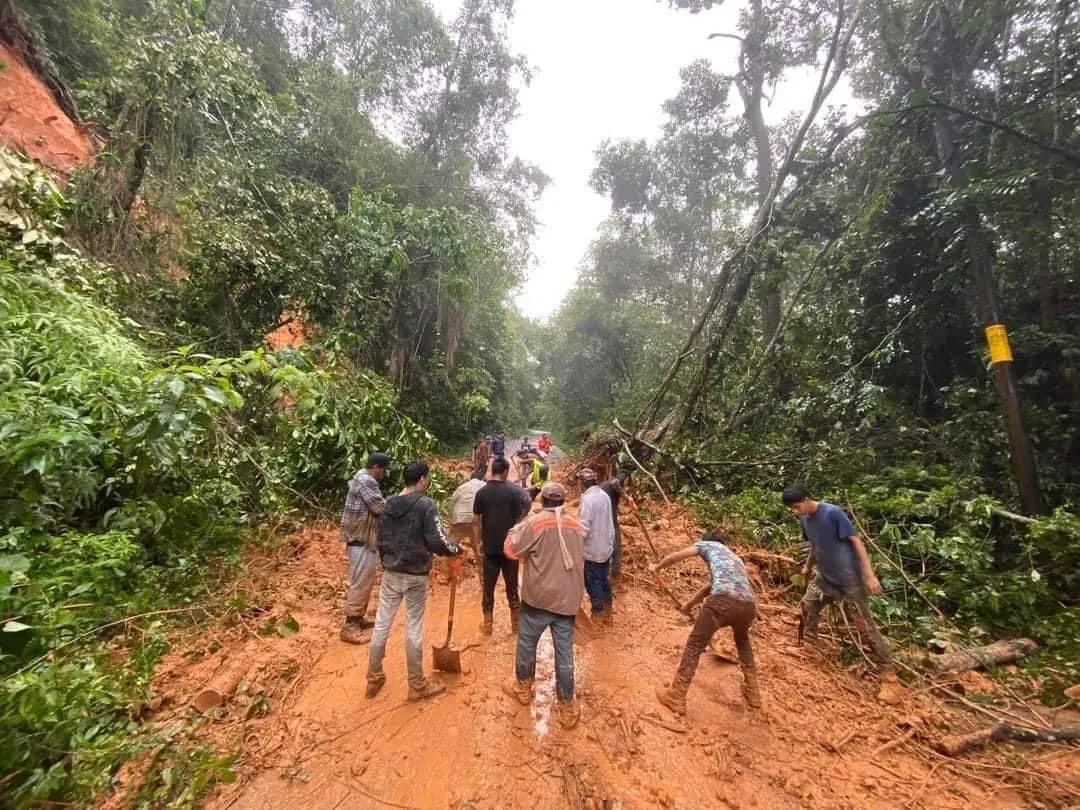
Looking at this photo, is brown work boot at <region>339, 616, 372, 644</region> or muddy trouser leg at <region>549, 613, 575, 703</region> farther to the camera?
brown work boot at <region>339, 616, 372, 644</region>

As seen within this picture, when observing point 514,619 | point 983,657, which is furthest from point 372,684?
point 983,657

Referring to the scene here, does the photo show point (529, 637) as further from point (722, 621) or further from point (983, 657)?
point (983, 657)

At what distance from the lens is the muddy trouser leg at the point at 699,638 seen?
3.51 meters

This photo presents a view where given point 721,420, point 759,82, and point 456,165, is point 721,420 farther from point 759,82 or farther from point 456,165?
point 456,165

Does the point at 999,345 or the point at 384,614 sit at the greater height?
the point at 999,345

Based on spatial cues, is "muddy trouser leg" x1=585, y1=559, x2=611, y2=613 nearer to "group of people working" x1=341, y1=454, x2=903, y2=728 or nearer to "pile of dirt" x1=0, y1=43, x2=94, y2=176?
"group of people working" x1=341, y1=454, x2=903, y2=728

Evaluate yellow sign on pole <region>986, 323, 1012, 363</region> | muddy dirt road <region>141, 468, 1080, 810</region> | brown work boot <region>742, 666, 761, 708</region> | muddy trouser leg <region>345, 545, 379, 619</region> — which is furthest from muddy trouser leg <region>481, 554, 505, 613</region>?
yellow sign on pole <region>986, 323, 1012, 363</region>

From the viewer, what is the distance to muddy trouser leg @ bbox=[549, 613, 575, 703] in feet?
11.2

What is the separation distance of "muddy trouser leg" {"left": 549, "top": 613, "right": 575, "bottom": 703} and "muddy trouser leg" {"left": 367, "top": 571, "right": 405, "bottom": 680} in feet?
3.98

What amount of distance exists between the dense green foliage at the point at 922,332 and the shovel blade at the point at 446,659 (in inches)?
174

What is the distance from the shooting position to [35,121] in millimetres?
8852

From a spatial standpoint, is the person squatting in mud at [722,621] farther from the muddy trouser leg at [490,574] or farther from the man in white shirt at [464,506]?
the man in white shirt at [464,506]

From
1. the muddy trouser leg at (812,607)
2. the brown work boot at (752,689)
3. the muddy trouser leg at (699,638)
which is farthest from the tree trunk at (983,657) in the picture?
the muddy trouser leg at (699,638)

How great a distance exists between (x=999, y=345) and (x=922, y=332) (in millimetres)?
3248
